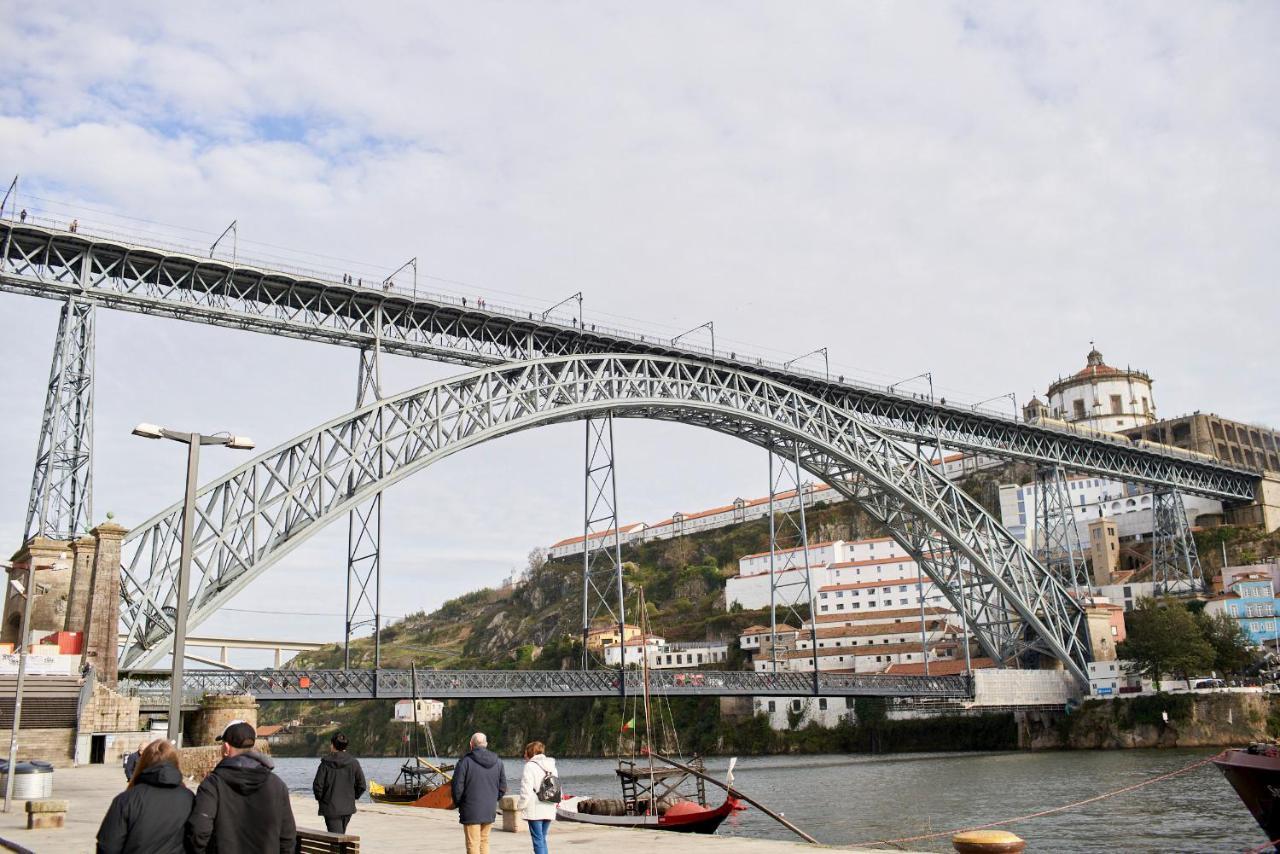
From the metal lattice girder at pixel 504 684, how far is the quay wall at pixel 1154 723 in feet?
16.8

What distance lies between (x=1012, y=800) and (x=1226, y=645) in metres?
34.0

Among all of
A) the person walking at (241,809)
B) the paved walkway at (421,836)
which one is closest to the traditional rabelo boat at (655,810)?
the paved walkway at (421,836)

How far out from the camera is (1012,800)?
3228 centimetres

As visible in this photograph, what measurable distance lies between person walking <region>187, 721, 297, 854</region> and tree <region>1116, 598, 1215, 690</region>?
57452 millimetres

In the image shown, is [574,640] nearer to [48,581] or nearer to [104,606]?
[104,606]

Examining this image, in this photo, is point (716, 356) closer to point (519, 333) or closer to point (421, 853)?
point (519, 333)

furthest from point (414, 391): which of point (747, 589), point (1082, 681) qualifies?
point (747, 589)

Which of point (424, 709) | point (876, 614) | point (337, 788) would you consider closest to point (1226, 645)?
point (876, 614)

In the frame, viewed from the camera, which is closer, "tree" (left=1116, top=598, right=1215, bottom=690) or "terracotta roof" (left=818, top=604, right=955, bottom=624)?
"tree" (left=1116, top=598, right=1215, bottom=690)

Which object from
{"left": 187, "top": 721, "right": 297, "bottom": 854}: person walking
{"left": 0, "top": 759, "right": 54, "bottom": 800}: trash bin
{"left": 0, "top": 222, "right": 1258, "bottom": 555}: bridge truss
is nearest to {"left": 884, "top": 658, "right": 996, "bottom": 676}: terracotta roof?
{"left": 0, "top": 222, "right": 1258, "bottom": 555}: bridge truss

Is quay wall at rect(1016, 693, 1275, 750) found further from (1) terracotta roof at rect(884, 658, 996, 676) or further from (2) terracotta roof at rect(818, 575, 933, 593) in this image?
(2) terracotta roof at rect(818, 575, 933, 593)

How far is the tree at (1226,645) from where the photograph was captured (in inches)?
2344

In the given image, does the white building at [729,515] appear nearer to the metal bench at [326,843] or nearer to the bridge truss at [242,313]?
the bridge truss at [242,313]

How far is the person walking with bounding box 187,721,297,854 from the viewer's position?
6.36 m
